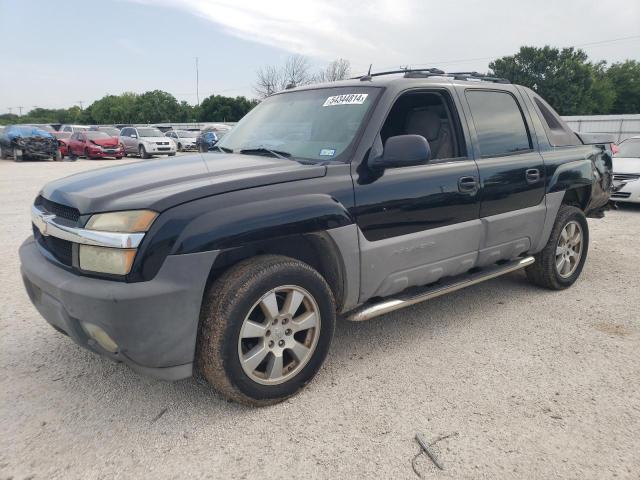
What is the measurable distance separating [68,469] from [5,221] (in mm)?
6870

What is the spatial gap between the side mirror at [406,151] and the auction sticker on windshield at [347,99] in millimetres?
506

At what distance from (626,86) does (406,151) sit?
73891 millimetres

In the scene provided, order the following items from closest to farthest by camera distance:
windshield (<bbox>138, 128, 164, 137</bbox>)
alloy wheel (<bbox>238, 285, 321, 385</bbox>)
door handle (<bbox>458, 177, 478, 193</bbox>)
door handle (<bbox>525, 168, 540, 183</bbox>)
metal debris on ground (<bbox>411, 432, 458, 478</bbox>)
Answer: metal debris on ground (<bbox>411, 432, 458, 478</bbox>) < alloy wheel (<bbox>238, 285, 321, 385</bbox>) < door handle (<bbox>458, 177, 478, 193</bbox>) < door handle (<bbox>525, 168, 540, 183</bbox>) < windshield (<bbox>138, 128, 164, 137</bbox>)

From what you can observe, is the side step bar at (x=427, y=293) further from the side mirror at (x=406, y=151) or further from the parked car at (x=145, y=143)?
the parked car at (x=145, y=143)

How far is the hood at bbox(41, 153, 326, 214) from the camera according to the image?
2355 millimetres

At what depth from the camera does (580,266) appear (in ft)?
15.5

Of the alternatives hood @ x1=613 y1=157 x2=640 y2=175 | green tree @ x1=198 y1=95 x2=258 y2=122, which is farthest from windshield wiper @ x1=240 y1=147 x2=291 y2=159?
green tree @ x1=198 y1=95 x2=258 y2=122

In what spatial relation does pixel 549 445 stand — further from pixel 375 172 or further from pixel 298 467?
pixel 375 172

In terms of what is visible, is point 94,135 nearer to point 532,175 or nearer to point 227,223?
point 532,175

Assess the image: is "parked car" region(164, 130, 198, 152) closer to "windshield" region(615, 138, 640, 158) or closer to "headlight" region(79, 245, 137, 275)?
"windshield" region(615, 138, 640, 158)

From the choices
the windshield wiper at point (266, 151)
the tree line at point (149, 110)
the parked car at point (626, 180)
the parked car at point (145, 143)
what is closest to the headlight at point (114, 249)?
the windshield wiper at point (266, 151)

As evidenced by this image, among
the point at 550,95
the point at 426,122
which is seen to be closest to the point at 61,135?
the point at 426,122

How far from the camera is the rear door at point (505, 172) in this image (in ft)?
12.0

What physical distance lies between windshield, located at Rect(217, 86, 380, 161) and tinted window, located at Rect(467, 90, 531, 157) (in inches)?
40.3
